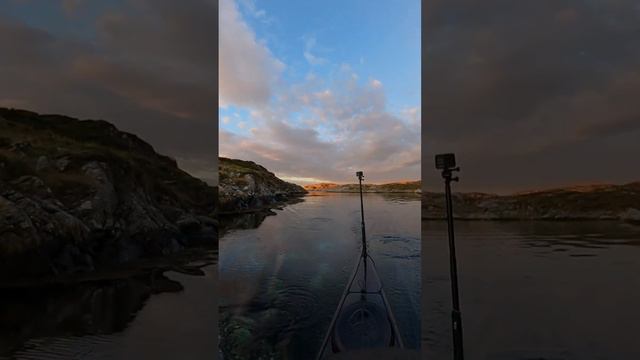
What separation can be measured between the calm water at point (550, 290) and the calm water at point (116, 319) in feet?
12.2

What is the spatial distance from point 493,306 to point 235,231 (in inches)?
182

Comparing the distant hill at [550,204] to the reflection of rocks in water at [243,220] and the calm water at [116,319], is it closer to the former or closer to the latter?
the reflection of rocks in water at [243,220]

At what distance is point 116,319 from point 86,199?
1.61m

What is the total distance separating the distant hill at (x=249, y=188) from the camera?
7.85 m

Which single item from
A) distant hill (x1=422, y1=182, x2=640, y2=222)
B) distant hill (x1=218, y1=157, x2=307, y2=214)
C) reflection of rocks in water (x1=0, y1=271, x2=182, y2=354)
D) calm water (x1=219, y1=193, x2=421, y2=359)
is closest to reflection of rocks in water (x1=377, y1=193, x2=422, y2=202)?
calm water (x1=219, y1=193, x2=421, y2=359)

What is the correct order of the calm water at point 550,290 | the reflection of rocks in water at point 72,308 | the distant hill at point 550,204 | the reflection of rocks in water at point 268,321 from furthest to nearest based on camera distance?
the reflection of rocks in water at point 268,321 → the distant hill at point 550,204 → the calm water at point 550,290 → the reflection of rocks in water at point 72,308

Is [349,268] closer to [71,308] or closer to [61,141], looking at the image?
[71,308]

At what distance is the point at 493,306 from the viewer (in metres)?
5.63

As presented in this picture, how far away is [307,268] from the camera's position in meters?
8.05

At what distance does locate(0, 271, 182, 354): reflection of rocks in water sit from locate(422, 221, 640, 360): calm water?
14.4 ft

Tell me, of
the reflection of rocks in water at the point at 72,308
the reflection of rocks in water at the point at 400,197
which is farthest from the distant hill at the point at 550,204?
the reflection of rocks in water at the point at 72,308

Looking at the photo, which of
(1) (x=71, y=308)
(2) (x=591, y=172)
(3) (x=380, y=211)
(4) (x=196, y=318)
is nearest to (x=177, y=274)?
(4) (x=196, y=318)

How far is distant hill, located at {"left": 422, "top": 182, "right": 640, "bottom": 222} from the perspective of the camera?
529 cm

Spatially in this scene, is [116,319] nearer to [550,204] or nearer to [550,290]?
[550,290]
